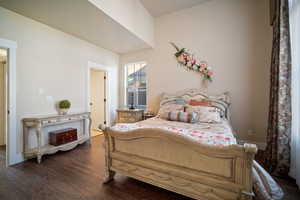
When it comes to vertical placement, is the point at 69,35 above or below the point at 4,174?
above

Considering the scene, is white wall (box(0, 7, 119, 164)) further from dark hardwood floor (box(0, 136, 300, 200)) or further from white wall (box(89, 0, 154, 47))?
white wall (box(89, 0, 154, 47))

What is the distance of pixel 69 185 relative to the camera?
175 centimetres

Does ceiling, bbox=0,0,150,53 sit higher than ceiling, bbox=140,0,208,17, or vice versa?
ceiling, bbox=140,0,208,17

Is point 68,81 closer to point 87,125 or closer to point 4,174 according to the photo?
point 87,125

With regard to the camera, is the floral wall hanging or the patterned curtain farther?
the floral wall hanging

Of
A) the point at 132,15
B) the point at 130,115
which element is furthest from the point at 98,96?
the point at 132,15

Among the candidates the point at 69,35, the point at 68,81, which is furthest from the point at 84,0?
the point at 68,81

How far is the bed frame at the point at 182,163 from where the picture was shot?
1.14 metres

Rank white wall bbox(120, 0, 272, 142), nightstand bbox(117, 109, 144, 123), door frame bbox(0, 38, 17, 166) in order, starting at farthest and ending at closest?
nightstand bbox(117, 109, 144, 123) < white wall bbox(120, 0, 272, 142) < door frame bbox(0, 38, 17, 166)

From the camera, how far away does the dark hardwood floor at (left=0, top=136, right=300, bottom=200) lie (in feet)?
5.12

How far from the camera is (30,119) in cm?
233

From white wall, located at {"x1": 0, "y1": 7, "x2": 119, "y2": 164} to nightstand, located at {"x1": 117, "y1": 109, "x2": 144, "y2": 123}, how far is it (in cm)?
99

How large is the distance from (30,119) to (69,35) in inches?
79.2

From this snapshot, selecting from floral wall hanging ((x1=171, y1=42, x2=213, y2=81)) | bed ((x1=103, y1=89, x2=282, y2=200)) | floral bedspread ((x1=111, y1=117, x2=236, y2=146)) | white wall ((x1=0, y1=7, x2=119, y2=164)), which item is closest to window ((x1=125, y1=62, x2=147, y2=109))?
floral wall hanging ((x1=171, y1=42, x2=213, y2=81))
